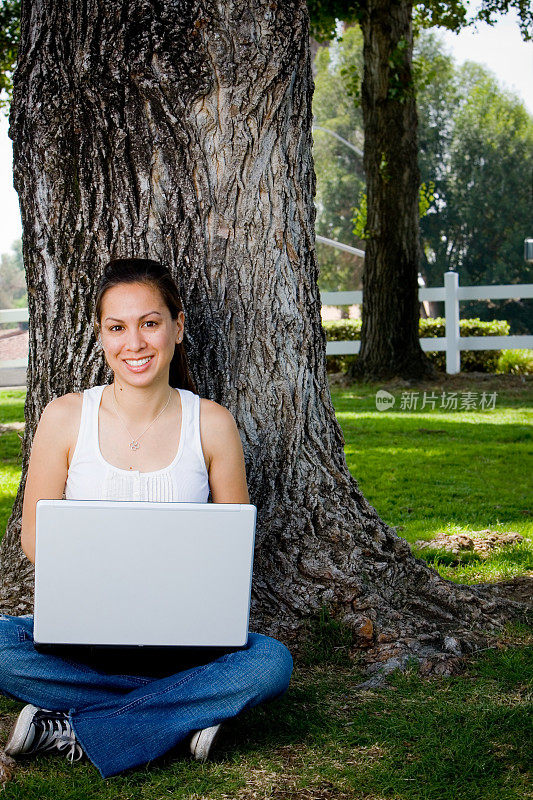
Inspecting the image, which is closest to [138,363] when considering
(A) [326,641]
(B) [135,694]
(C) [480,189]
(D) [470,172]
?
(B) [135,694]

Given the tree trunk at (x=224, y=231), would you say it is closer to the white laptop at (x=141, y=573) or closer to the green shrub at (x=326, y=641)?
the green shrub at (x=326, y=641)

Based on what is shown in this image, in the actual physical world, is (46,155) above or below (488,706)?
above

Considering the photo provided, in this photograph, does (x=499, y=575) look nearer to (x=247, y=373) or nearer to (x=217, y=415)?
(x=247, y=373)

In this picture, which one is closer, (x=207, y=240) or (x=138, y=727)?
(x=138, y=727)

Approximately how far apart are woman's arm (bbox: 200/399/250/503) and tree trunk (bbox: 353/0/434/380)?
9.27 m

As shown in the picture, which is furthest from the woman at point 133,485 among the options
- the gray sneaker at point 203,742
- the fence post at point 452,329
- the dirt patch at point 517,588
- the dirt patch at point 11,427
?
the fence post at point 452,329

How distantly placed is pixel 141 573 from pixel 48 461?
59 centimetres

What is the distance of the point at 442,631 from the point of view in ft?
11.2

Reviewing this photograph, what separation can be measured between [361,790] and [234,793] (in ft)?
1.09

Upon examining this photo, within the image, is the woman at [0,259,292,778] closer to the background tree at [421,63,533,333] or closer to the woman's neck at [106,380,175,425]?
the woman's neck at [106,380,175,425]

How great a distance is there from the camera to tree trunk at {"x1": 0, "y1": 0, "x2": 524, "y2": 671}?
10.8 feet

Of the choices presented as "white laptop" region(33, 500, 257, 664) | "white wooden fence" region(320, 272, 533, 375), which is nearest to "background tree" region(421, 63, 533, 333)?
"white wooden fence" region(320, 272, 533, 375)

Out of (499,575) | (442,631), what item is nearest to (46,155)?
(442,631)

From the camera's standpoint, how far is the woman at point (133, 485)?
2561 millimetres
